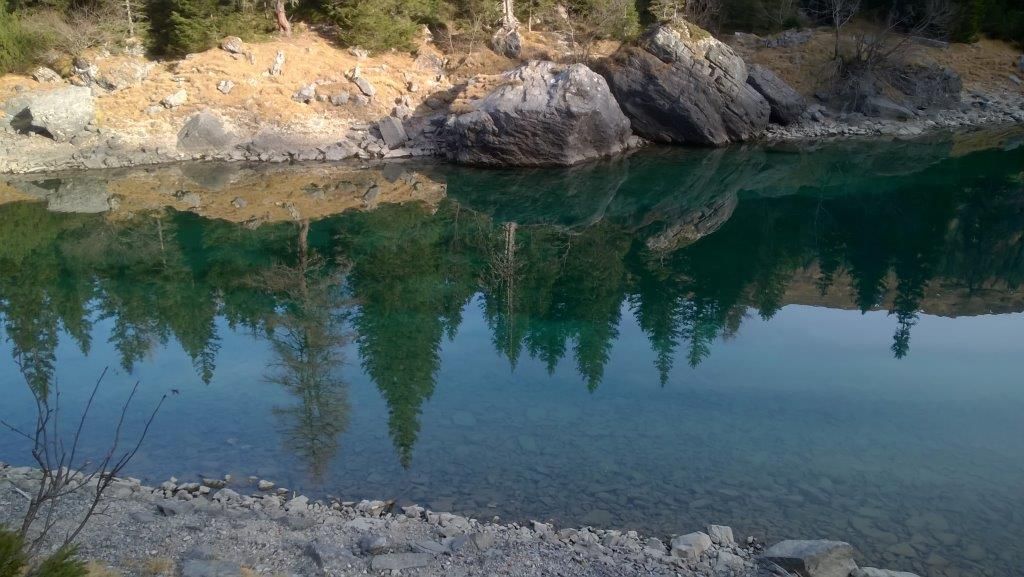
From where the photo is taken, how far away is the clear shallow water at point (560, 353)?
33.9ft

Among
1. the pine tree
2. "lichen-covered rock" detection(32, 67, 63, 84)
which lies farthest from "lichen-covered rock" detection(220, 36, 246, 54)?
the pine tree

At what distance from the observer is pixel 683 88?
3225 cm

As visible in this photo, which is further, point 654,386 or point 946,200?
point 946,200

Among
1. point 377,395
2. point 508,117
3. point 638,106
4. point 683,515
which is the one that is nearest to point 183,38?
point 508,117


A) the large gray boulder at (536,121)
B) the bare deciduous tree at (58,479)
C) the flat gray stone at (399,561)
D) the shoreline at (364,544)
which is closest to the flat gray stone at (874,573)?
the shoreline at (364,544)

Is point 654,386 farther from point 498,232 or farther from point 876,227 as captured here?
point 876,227

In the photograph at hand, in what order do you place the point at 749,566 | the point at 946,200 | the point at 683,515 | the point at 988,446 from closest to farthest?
the point at 749,566, the point at 683,515, the point at 988,446, the point at 946,200

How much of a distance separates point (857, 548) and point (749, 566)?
150cm

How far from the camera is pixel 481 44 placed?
37781 mm

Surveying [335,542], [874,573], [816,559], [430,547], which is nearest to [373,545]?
[335,542]

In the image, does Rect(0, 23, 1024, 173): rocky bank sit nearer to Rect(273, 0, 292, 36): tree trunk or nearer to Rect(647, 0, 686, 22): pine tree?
Rect(273, 0, 292, 36): tree trunk

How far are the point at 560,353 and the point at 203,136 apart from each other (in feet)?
71.6

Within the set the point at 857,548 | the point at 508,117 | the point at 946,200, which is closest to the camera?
the point at 857,548

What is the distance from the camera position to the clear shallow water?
407 inches
